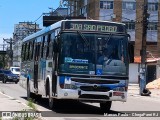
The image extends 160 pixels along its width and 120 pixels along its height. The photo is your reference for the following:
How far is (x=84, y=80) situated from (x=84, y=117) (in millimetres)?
1467

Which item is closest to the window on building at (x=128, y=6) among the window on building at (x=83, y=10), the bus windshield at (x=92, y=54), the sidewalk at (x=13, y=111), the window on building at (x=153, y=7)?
the window on building at (x=153, y=7)

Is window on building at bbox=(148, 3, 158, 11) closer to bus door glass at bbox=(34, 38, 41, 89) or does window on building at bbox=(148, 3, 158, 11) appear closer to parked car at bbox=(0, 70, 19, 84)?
parked car at bbox=(0, 70, 19, 84)

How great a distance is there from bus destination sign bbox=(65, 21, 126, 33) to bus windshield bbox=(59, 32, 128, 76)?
0.26 m

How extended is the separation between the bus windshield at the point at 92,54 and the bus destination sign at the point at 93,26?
0.85 ft

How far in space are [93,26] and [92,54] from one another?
1171mm

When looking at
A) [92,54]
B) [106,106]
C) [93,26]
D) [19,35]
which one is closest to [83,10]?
[19,35]

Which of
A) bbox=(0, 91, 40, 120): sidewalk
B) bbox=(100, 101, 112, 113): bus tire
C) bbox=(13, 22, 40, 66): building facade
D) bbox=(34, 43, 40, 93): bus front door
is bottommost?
bbox=(100, 101, 112, 113): bus tire

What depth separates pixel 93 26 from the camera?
16.8 metres

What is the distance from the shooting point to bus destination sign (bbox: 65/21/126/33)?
16.6 meters

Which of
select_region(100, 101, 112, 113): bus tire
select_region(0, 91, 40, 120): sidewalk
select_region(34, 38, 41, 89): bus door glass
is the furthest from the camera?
select_region(34, 38, 41, 89): bus door glass

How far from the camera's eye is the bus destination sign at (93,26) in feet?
54.4

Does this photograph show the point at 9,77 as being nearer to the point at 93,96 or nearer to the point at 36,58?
the point at 36,58

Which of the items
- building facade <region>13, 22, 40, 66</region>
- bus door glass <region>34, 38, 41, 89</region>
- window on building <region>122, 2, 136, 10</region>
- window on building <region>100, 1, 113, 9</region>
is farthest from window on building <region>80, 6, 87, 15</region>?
bus door glass <region>34, 38, 41, 89</region>

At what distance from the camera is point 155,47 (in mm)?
79438
